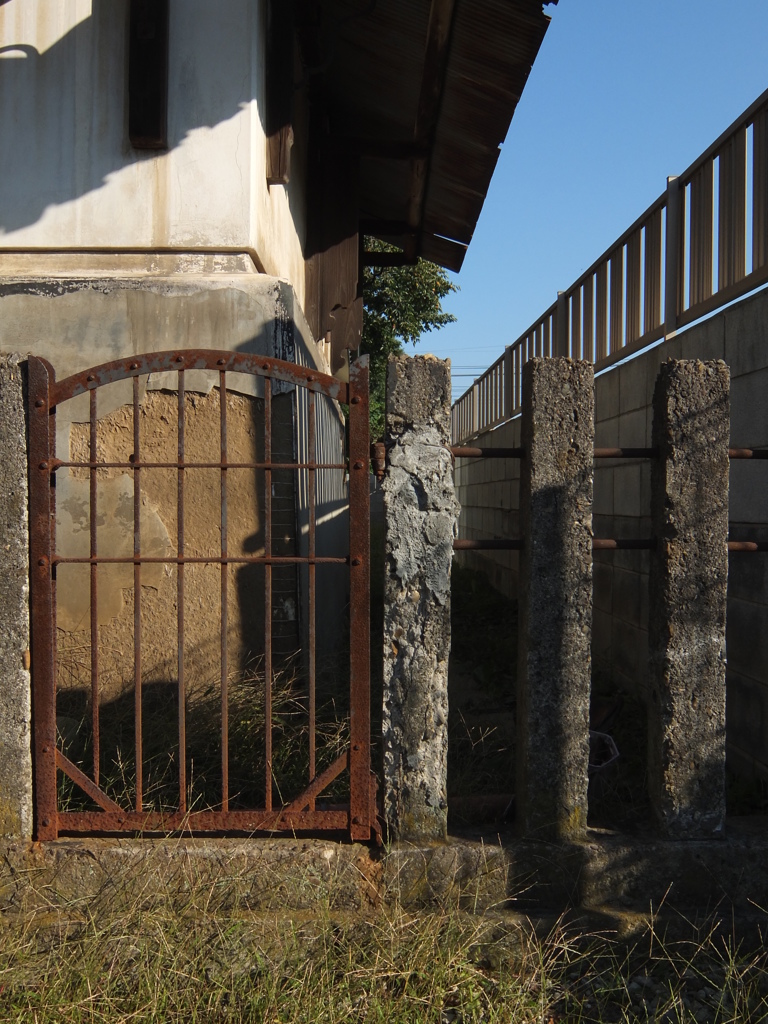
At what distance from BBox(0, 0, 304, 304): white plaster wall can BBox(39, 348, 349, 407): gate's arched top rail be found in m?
1.79

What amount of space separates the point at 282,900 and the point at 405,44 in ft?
17.4

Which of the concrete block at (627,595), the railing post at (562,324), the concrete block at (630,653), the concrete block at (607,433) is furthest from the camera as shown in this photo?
the railing post at (562,324)

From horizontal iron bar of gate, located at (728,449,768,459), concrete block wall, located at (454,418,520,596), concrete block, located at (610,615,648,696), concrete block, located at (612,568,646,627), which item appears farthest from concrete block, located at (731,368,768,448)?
concrete block wall, located at (454,418,520,596)

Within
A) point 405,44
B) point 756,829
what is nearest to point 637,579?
point 756,829

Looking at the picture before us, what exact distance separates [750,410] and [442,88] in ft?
11.7

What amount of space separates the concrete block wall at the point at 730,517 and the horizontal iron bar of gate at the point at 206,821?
1.73 m

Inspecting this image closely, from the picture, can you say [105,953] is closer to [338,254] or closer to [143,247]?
[143,247]

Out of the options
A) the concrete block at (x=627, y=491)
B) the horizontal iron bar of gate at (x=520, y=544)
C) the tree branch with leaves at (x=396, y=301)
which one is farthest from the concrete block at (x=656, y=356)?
the tree branch with leaves at (x=396, y=301)

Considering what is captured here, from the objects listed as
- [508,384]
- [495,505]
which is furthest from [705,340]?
[495,505]

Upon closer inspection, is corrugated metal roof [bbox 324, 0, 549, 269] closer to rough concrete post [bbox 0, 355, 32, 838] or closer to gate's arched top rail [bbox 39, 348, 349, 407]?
gate's arched top rail [bbox 39, 348, 349, 407]

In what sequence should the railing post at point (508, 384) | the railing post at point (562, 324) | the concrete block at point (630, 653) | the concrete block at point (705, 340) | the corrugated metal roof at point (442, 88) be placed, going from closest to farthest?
the concrete block at point (705, 340) → the concrete block at point (630, 653) → the corrugated metal roof at point (442, 88) → the railing post at point (562, 324) → the railing post at point (508, 384)

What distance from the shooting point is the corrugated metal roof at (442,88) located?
17.3 feet

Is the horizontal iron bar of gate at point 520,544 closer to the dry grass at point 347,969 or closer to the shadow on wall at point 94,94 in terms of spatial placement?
the dry grass at point 347,969

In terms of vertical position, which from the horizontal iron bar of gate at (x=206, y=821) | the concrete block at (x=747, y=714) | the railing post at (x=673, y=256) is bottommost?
the horizontal iron bar of gate at (x=206, y=821)
